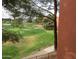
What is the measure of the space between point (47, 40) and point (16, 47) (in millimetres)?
208

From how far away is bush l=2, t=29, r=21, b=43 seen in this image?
1.02 m

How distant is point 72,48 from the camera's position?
2.65 ft

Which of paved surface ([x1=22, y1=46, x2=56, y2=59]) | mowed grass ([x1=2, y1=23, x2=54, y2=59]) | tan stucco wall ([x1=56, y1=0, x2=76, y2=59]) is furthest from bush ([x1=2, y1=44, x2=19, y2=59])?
tan stucco wall ([x1=56, y1=0, x2=76, y2=59])

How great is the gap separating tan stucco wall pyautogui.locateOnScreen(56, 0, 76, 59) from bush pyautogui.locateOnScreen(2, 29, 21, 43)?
32 cm

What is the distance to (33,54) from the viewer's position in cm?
103

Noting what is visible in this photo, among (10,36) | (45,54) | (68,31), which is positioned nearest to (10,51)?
(10,36)

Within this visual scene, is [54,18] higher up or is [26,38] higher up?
[54,18]

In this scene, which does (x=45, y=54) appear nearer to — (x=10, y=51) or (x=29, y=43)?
(x=29, y=43)

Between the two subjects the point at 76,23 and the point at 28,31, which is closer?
the point at 76,23

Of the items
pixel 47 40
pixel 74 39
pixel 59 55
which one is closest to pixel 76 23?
pixel 74 39

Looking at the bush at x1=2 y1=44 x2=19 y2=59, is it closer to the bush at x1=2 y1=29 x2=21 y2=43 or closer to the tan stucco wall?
the bush at x1=2 y1=29 x2=21 y2=43

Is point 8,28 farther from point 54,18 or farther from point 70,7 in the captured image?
point 70,7

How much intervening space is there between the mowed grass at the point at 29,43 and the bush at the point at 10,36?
20 millimetres

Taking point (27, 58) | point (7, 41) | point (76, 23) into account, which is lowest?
point (27, 58)
